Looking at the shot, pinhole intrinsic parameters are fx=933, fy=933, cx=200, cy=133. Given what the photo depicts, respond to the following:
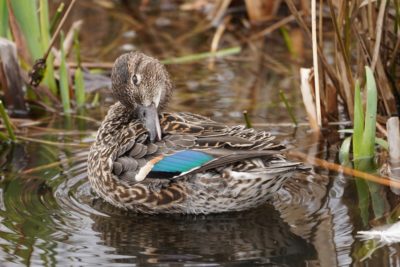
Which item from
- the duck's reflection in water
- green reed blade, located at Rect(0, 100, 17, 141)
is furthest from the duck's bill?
green reed blade, located at Rect(0, 100, 17, 141)

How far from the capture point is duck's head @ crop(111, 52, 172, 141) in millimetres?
5105

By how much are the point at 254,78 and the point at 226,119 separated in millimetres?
1264

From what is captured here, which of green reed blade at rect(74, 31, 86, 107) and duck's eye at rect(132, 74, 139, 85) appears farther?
green reed blade at rect(74, 31, 86, 107)

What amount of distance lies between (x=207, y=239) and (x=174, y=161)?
1.46 feet

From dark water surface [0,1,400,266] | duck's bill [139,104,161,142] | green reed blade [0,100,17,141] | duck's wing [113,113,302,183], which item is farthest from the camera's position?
green reed blade [0,100,17,141]

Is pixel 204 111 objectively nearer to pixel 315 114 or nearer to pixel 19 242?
pixel 315 114

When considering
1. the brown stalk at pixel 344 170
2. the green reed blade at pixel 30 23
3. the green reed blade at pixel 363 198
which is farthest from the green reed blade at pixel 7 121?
the green reed blade at pixel 363 198

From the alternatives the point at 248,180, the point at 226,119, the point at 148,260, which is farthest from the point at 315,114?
the point at 148,260

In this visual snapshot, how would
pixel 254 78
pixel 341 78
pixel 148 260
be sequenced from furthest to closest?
pixel 254 78 < pixel 341 78 < pixel 148 260

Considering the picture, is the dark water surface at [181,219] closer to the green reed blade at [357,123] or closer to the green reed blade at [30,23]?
the green reed blade at [357,123]

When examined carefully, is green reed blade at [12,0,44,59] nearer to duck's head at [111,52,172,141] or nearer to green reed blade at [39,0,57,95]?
green reed blade at [39,0,57,95]

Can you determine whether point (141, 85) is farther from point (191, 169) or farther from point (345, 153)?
point (345, 153)

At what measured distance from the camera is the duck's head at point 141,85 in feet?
16.8

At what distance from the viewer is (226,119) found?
6.49 m
